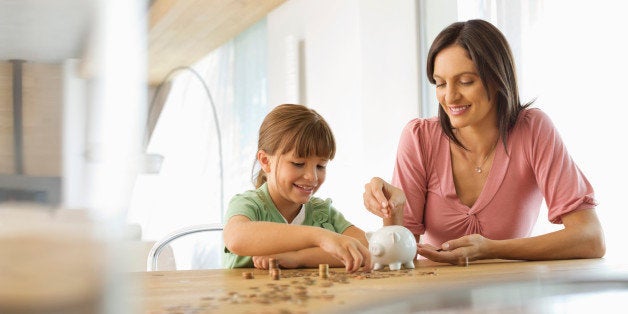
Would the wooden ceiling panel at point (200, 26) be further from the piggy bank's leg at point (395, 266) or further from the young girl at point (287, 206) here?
the piggy bank's leg at point (395, 266)

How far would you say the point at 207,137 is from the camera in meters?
7.52

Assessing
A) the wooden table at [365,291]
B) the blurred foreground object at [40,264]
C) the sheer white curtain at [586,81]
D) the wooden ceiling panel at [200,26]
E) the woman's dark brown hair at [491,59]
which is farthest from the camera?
the wooden ceiling panel at [200,26]

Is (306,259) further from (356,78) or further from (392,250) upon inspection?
(356,78)

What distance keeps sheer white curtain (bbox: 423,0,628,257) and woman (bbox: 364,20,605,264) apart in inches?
34.8

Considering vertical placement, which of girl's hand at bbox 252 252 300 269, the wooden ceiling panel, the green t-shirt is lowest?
girl's hand at bbox 252 252 300 269

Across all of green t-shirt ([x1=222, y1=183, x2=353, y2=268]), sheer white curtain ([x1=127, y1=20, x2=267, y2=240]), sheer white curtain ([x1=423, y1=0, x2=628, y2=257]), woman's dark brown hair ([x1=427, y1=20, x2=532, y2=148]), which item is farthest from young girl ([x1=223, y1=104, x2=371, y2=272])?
sheer white curtain ([x1=127, y1=20, x2=267, y2=240])

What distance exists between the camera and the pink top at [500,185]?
69.9 inches

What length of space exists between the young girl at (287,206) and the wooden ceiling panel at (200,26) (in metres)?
3.31

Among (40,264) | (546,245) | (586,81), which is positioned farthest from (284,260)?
(586,81)

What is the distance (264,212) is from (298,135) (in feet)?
0.67

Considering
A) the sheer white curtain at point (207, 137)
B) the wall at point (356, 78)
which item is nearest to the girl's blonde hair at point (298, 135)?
the wall at point (356, 78)

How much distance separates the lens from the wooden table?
1.64ft

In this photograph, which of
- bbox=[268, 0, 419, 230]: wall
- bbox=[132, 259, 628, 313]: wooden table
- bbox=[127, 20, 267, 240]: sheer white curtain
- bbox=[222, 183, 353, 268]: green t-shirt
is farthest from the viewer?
bbox=[127, 20, 267, 240]: sheer white curtain

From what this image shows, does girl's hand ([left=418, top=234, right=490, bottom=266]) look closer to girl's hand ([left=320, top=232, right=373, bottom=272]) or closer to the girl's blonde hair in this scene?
girl's hand ([left=320, top=232, right=373, bottom=272])
